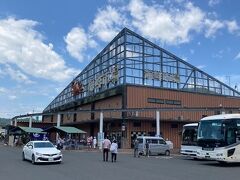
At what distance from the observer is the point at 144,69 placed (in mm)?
56188

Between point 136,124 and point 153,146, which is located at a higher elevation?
point 136,124

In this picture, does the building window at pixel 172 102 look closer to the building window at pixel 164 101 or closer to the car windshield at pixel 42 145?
the building window at pixel 164 101

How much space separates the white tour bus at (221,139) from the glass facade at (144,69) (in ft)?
102

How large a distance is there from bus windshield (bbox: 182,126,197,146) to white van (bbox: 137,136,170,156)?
17.6 ft

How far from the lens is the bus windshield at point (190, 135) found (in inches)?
1166

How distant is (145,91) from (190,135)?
83.0 feet

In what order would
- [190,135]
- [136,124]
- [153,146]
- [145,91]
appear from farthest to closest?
[145,91] < [136,124] < [153,146] < [190,135]

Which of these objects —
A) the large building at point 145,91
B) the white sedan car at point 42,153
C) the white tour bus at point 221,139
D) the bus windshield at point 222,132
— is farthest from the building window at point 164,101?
the white sedan car at point 42,153

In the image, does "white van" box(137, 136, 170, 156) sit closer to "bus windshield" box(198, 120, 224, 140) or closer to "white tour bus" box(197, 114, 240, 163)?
"bus windshield" box(198, 120, 224, 140)

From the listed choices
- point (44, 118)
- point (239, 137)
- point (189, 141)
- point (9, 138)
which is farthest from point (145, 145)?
point (44, 118)

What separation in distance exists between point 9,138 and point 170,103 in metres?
27.3

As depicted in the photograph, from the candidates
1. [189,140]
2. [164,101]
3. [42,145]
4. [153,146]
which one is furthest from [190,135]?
[164,101]

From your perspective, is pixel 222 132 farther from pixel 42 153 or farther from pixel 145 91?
pixel 145 91

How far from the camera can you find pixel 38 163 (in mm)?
22859
